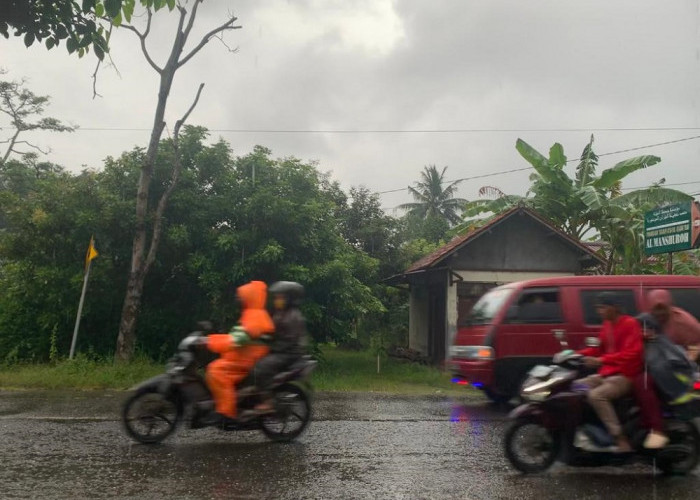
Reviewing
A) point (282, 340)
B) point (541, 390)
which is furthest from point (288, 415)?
point (541, 390)

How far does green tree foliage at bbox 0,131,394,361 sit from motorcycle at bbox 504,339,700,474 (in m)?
9.22

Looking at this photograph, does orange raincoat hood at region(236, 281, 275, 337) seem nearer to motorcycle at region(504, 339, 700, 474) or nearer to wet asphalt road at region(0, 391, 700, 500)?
wet asphalt road at region(0, 391, 700, 500)

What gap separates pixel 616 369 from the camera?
572cm

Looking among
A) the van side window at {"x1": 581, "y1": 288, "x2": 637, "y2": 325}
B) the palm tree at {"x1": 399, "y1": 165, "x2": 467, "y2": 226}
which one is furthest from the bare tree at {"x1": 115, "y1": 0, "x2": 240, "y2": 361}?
the palm tree at {"x1": 399, "y1": 165, "x2": 467, "y2": 226}

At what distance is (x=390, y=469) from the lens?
596cm

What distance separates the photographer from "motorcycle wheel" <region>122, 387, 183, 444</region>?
22.3 ft

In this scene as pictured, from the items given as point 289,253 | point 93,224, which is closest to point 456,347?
point 289,253

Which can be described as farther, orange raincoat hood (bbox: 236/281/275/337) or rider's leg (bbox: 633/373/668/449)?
orange raincoat hood (bbox: 236/281/275/337)

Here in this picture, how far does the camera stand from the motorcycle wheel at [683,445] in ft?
18.9

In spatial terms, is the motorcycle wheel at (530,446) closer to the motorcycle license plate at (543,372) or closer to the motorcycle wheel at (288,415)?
the motorcycle license plate at (543,372)

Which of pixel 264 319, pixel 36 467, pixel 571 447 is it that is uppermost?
pixel 264 319

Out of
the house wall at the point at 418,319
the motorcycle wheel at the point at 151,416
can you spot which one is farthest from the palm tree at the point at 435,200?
→ the motorcycle wheel at the point at 151,416

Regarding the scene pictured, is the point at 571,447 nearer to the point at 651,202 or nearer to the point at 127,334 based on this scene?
the point at 127,334

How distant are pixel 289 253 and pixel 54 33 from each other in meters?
8.97
